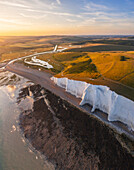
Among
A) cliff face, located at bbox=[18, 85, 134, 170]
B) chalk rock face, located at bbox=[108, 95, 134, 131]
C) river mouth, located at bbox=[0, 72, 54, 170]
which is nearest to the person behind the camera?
cliff face, located at bbox=[18, 85, 134, 170]

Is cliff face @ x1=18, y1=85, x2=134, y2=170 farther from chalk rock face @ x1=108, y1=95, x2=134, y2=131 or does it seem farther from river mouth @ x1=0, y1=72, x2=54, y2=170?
chalk rock face @ x1=108, y1=95, x2=134, y2=131

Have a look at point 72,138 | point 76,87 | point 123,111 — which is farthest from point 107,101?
point 72,138

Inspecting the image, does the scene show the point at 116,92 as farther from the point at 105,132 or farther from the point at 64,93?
the point at 64,93

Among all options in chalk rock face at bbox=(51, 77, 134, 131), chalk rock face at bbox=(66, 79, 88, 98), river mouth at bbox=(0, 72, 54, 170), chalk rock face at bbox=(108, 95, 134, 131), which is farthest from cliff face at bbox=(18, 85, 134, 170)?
chalk rock face at bbox=(66, 79, 88, 98)

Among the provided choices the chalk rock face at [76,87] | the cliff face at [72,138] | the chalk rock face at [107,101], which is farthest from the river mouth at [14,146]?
the chalk rock face at [107,101]

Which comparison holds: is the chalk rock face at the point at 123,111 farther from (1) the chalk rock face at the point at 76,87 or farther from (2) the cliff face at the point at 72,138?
(1) the chalk rock face at the point at 76,87

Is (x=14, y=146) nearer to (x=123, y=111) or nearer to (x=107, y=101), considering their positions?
(x=107, y=101)

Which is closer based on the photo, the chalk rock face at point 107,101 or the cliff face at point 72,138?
the cliff face at point 72,138
